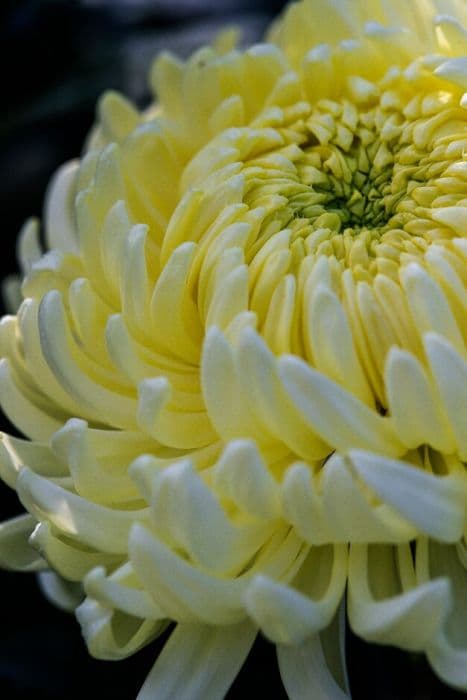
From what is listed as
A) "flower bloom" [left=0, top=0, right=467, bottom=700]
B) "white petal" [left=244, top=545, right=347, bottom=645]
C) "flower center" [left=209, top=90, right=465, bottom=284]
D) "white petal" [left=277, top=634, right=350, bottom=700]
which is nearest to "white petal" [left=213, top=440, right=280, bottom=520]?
"flower bloom" [left=0, top=0, right=467, bottom=700]

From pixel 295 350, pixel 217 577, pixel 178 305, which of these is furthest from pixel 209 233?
pixel 217 577

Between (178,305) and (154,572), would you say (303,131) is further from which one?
(154,572)

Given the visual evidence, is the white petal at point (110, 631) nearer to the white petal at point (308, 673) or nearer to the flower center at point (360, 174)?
the white petal at point (308, 673)

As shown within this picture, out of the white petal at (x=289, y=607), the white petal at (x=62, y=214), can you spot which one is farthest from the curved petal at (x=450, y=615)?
the white petal at (x=62, y=214)

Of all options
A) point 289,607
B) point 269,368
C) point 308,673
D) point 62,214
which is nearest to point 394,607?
point 289,607

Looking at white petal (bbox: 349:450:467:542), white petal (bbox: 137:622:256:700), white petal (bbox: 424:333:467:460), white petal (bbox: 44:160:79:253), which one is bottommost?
white petal (bbox: 137:622:256:700)

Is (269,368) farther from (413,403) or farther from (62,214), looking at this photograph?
(62,214)

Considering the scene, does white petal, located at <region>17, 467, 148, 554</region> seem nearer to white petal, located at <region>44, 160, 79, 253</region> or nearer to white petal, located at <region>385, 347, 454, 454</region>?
white petal, located at <region>385, 347, 454, 454</region>

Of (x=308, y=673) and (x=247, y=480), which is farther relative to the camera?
(x=308, y=673)
